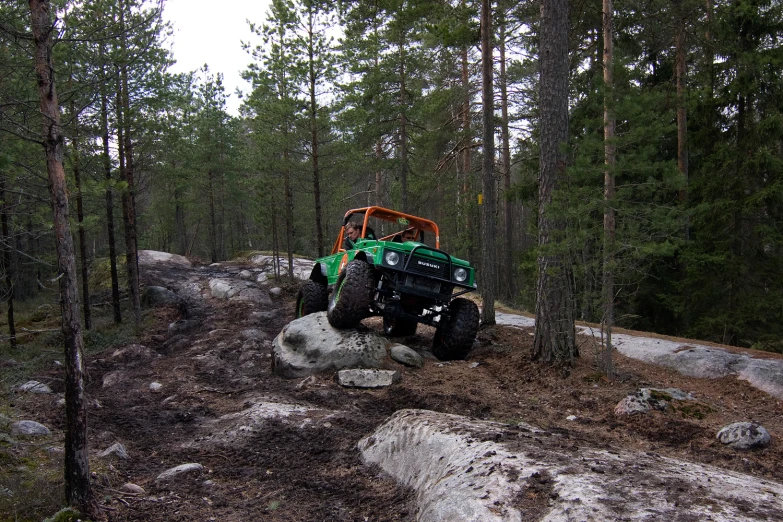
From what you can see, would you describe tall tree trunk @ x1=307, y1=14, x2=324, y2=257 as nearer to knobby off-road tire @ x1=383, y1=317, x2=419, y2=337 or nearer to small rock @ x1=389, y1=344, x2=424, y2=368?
knobby off-road tire @ x1=383, y1=317, x2=419, y2=337

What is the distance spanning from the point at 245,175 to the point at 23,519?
3683 centimetres

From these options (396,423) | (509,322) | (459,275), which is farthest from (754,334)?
(396,423)

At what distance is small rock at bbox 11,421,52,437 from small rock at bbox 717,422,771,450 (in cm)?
744

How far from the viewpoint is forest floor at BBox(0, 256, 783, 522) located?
4273mm

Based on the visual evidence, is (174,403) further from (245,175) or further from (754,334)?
(245,175)

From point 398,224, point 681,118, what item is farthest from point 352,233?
point 681,118

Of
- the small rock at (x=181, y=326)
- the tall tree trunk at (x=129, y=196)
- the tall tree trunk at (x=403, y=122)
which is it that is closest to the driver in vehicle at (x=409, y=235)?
the tall tree trunk at (x=403, y=122)

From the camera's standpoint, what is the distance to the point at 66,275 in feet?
13.8

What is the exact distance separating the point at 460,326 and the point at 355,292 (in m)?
1.95

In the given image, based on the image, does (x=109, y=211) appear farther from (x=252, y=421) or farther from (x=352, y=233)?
(x=252, y=421)

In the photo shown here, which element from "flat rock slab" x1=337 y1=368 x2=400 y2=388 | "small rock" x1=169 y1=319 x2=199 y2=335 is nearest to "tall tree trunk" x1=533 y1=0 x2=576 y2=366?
"flat rock slab" x1=337 y1=368 x2=400 y2=388

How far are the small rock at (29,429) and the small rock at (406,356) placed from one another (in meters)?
4.90

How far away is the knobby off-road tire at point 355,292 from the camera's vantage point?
26.5 ft

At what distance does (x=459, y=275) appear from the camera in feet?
27.4
